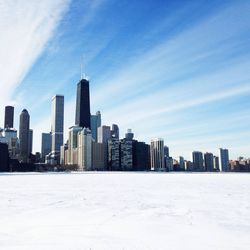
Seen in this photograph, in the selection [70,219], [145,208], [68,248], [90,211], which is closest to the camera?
[68,248]

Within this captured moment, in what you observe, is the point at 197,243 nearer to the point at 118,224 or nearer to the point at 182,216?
the point at 118,224

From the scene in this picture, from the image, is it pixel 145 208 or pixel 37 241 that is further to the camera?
pixel 145 208

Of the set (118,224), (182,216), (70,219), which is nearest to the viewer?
(118,224)

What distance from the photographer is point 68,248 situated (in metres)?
7.62

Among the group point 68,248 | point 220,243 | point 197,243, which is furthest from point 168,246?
point 68,248

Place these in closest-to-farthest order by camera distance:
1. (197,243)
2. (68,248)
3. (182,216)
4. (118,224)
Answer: (68,248), (197,243), (118,224), (182,216)

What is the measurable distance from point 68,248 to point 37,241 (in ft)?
3.91

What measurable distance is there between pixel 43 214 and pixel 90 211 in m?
1.99

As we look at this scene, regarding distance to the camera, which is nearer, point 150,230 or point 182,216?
point 150,230

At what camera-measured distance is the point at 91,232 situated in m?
9.47

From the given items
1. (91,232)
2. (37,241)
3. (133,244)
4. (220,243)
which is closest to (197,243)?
(220,243)

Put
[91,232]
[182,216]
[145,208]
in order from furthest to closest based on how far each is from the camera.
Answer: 1. [145,208]
2. [182,216]
3. [91,232]

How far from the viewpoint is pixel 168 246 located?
26.0 ft

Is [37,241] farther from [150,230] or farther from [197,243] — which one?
[197,243]
